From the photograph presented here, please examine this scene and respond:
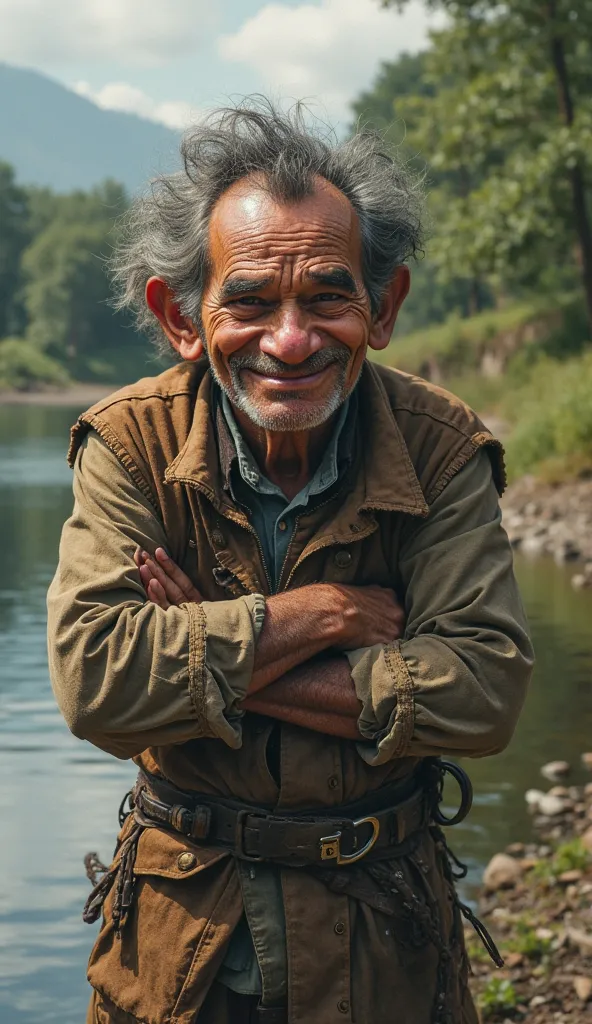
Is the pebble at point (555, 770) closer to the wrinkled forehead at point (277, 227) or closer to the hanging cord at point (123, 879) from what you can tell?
the hanging cord at point (123, 879)

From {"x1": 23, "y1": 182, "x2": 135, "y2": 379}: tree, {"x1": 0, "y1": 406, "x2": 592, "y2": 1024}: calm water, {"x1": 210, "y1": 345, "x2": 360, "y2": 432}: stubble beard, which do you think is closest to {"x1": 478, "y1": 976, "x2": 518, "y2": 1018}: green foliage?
{"x1": 0, "y1": 406, "x2": 592, "y2": 1024}: calm water

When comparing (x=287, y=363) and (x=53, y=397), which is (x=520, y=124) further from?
(x=53, y=397)

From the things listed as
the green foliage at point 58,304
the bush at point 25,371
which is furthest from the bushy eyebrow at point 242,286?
the green foliage at point 58,304

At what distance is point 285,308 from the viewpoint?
2609 millimetres

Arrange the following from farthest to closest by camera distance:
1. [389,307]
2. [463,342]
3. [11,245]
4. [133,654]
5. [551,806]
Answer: [11,245], [463,342], [551,806], [389,307], [133,654]

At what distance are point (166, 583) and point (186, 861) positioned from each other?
20.4 inches

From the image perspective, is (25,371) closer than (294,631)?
No

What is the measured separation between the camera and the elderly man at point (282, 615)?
8.14ft

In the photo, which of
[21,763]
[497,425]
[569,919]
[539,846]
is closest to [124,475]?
[569,919]

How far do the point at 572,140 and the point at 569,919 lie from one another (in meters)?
13.0

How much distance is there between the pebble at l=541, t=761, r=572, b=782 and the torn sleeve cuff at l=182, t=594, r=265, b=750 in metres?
4.17

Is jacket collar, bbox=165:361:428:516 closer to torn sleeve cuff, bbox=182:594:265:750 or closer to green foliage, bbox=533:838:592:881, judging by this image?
torn sleeve cuff, bbox=182:594:265:750

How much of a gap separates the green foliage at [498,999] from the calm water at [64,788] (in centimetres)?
127

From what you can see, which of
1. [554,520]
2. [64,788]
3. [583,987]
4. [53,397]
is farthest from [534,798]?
[53,397]
